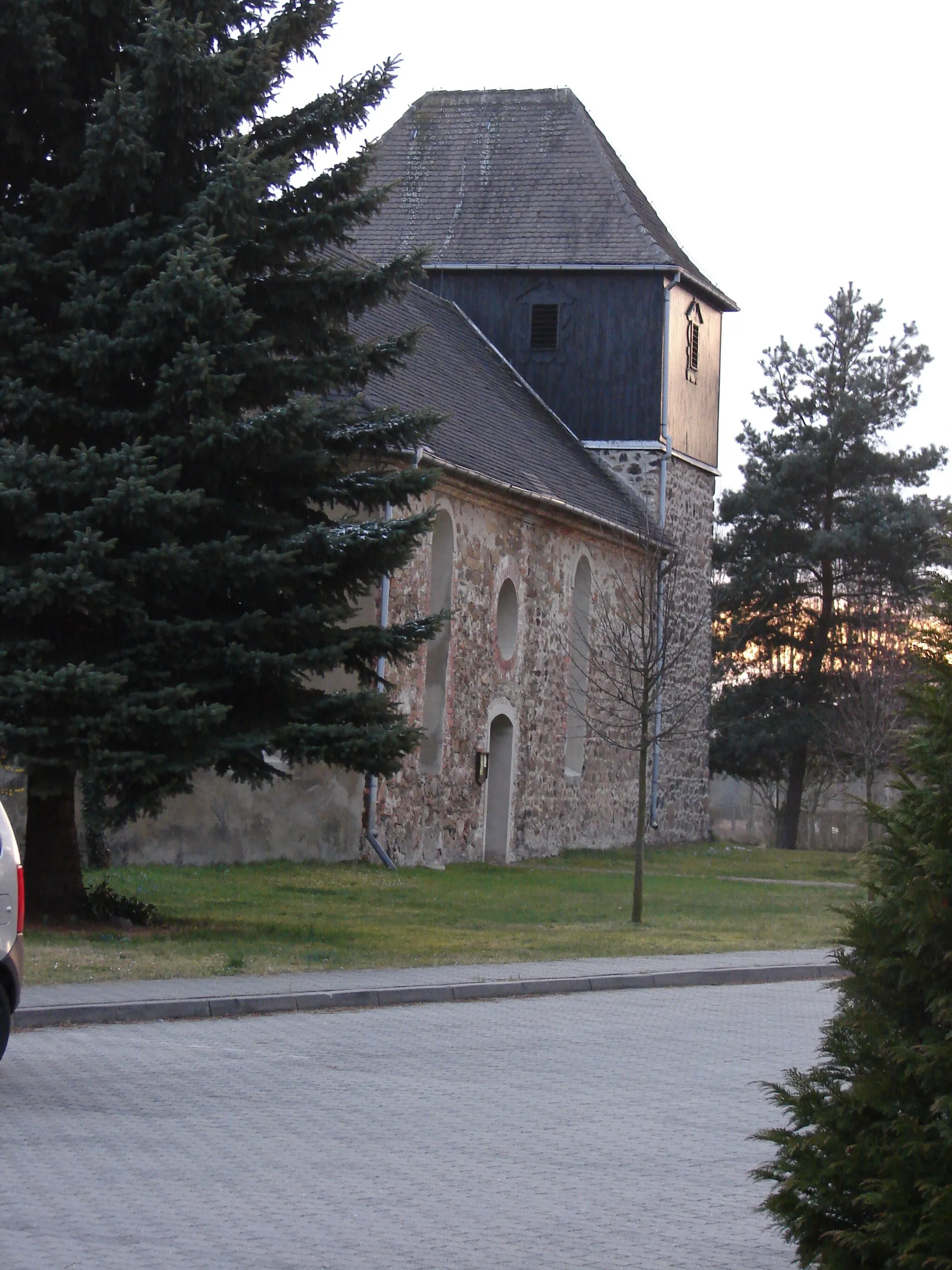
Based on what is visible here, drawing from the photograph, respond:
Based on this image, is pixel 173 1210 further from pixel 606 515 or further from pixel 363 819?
pixel 606 515

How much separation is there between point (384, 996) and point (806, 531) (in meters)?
39.5

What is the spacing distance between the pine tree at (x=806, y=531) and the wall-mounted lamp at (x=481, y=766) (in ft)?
69.1

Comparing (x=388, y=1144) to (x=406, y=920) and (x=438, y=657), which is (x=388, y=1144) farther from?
(x=438, y=657)

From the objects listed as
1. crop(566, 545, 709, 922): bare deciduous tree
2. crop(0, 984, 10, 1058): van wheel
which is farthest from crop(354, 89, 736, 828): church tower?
crop(0, 984, 10, 1058): van wheel

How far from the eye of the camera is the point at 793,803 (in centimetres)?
5141

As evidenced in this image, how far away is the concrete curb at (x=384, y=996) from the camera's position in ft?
37.7

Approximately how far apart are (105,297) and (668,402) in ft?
78.3

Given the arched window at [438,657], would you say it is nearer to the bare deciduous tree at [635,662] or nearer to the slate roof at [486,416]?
the slate roof at [486,416]

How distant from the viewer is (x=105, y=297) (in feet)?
→ 49.1

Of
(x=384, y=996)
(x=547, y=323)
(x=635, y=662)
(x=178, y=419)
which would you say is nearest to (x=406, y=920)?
(x=384, y=996)

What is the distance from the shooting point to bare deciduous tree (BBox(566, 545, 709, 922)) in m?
30.3

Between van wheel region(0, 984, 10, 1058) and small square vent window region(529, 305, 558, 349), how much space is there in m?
30.3

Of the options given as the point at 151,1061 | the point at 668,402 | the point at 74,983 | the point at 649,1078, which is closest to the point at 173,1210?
the point at 151,1061

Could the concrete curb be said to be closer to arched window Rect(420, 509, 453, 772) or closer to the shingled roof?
arched window Rect(420, 509, 453, 772)
